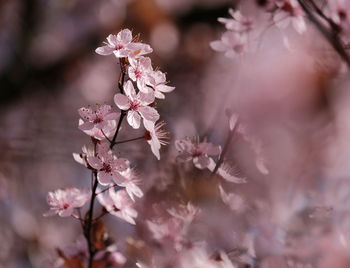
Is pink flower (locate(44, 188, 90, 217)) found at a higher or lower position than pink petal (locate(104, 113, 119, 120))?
lower

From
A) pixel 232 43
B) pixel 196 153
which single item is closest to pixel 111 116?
pixel 196 153

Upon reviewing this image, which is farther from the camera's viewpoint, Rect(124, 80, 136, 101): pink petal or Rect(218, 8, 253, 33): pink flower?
Rect(218, 8, 253, 33): pink flower

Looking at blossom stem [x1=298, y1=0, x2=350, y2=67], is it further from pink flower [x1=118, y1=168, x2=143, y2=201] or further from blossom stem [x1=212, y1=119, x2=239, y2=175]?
pink flower [x1=118, y1=168, x2=143, y2=201]

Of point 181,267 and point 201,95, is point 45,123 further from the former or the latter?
point 181,267

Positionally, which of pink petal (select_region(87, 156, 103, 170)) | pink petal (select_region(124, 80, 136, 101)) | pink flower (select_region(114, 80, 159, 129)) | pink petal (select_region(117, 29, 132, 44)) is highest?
pink petal (select_region(117, 29, 132, 44))

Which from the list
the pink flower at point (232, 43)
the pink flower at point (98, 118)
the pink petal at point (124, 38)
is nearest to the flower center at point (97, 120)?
the pink flower at point (98, 118)

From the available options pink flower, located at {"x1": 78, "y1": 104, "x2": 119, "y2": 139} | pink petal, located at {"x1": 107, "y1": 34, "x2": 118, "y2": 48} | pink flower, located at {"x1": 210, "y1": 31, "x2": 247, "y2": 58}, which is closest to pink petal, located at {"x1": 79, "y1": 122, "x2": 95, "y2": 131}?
pink flower, located at {"x1": 78, "y1": 104, "x2": 119, "y2": 139}
